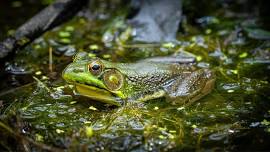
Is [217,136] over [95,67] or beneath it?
beneath

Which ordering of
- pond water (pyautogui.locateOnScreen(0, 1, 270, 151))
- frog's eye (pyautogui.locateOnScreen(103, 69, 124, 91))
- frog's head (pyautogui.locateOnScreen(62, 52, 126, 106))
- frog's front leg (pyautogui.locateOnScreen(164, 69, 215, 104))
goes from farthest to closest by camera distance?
frog's front leg (pyautogui.locateOnScreen(164, 69, 215, 104)) < frog's eye (pyautogui.locateOnScreen(103, 69, 124, 91)) < frog's head (pyautogui.locateOnScreen(62, 52, 126, 106)) < pond water (pyautogui.locateOnScreen(0, 1, 270, 151))

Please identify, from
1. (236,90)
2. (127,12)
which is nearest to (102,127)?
(236,90)

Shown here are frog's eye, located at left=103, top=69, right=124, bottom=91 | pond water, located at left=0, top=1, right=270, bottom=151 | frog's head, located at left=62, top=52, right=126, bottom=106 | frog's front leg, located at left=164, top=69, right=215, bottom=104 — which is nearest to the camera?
pond water, located at left=0, top=1, right=270, bottom=151

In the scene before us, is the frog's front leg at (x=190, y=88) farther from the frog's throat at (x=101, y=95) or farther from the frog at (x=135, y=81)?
the frog's throat at (x=101, y=95)

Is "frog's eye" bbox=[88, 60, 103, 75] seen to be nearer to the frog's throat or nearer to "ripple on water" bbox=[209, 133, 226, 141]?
the frog's throat

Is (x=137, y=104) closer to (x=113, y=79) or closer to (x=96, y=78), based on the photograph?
(x=113, y=79)

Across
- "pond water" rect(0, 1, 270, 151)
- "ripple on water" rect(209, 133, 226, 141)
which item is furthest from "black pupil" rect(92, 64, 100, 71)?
"ripple on water" rect(209, 133, 226, 141)

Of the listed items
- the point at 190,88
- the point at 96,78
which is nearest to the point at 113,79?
the point at 96,78
